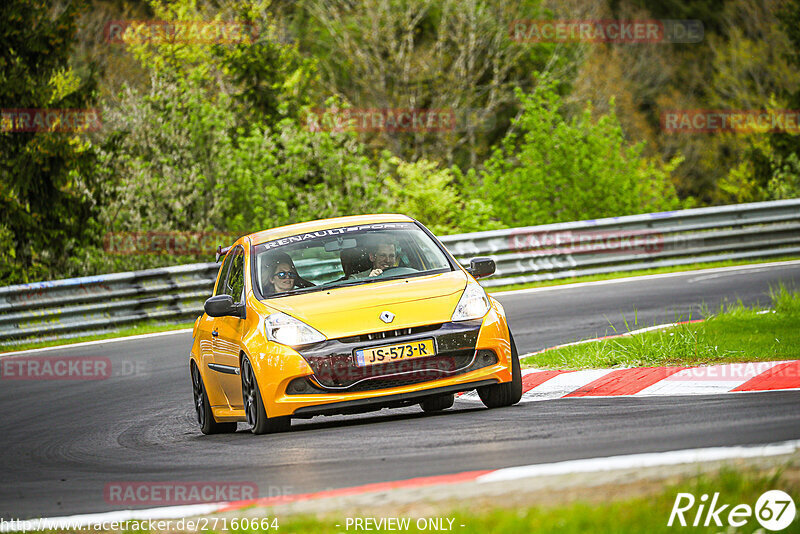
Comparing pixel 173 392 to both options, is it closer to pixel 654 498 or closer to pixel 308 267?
pixel 308 267

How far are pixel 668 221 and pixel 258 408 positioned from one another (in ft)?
44.0

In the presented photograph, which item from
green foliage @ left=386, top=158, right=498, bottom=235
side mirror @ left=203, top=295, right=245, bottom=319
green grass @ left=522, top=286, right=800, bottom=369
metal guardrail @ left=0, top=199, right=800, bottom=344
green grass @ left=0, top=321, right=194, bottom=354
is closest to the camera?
side mirror @ left=203, top=295, right=245, bottom=319

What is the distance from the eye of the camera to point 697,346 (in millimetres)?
9883

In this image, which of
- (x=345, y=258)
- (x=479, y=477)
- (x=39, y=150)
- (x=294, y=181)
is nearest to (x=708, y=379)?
(x=345, y=258)

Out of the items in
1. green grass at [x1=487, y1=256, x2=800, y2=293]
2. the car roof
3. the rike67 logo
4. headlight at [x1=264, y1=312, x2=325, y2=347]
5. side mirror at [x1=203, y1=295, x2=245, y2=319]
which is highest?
the car roof

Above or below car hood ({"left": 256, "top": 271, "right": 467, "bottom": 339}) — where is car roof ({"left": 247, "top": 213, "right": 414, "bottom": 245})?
above

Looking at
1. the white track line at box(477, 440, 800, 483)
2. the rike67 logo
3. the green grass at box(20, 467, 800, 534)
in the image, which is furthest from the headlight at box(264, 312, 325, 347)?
the rike67 logo

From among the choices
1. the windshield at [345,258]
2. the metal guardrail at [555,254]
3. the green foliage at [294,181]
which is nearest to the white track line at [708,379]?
the windshield at [345,258]

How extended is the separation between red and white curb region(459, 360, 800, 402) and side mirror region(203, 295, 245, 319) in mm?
2078

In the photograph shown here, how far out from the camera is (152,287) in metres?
18.6

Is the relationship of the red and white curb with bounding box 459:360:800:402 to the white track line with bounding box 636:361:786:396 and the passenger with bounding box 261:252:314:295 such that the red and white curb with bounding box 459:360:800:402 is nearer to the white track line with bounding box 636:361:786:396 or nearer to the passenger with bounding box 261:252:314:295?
the white track line with bounding box 636:361:786:396

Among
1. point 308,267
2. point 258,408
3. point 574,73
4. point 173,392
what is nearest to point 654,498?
point 258,408

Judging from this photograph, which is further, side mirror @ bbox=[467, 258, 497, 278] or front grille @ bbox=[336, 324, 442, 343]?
side mirror @ bbox=[467, 258, 497, 278]

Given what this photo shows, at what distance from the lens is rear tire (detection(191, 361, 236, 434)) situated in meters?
9.48
